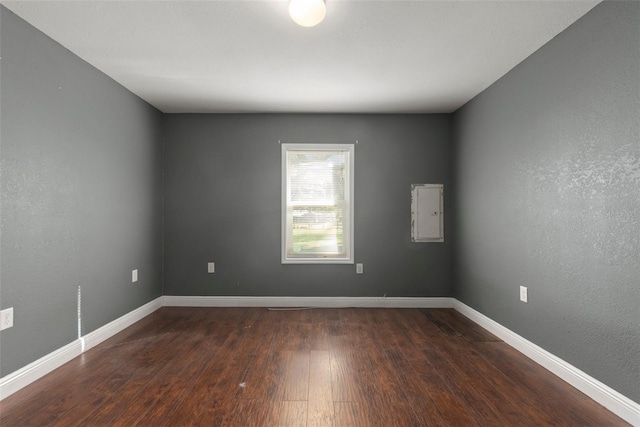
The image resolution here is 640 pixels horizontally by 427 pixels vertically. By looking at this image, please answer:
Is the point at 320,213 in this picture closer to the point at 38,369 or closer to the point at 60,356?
the point at 60,356

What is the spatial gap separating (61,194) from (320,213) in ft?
8.82

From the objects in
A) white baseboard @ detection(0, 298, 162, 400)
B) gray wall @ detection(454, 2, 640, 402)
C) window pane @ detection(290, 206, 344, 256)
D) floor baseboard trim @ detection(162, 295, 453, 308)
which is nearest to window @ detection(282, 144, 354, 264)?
window pane @ detection(290, 206, 344, 256)

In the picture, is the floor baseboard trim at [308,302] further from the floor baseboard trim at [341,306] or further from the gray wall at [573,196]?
the gray wall at [573,196]

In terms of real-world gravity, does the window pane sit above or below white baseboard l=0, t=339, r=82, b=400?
above

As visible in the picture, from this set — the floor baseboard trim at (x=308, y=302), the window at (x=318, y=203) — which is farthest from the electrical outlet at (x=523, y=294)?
the window at (x=318, y=203)

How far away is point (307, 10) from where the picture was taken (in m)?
2.13

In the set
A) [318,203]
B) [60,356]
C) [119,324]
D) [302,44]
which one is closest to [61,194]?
[60,356]

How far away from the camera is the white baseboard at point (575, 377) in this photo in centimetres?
202

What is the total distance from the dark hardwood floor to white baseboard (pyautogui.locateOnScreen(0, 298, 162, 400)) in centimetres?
6

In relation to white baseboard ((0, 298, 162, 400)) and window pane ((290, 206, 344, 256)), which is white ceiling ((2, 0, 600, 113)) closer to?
window pane ((290, 206, 344, 256))

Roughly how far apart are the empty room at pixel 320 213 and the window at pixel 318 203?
1.1 inches

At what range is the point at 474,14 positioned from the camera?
7.68 ft

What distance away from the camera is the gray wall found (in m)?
2.05

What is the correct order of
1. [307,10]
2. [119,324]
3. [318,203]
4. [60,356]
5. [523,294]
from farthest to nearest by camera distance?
[318,203], [119,324], [523,294], [60,356], [307,10]
